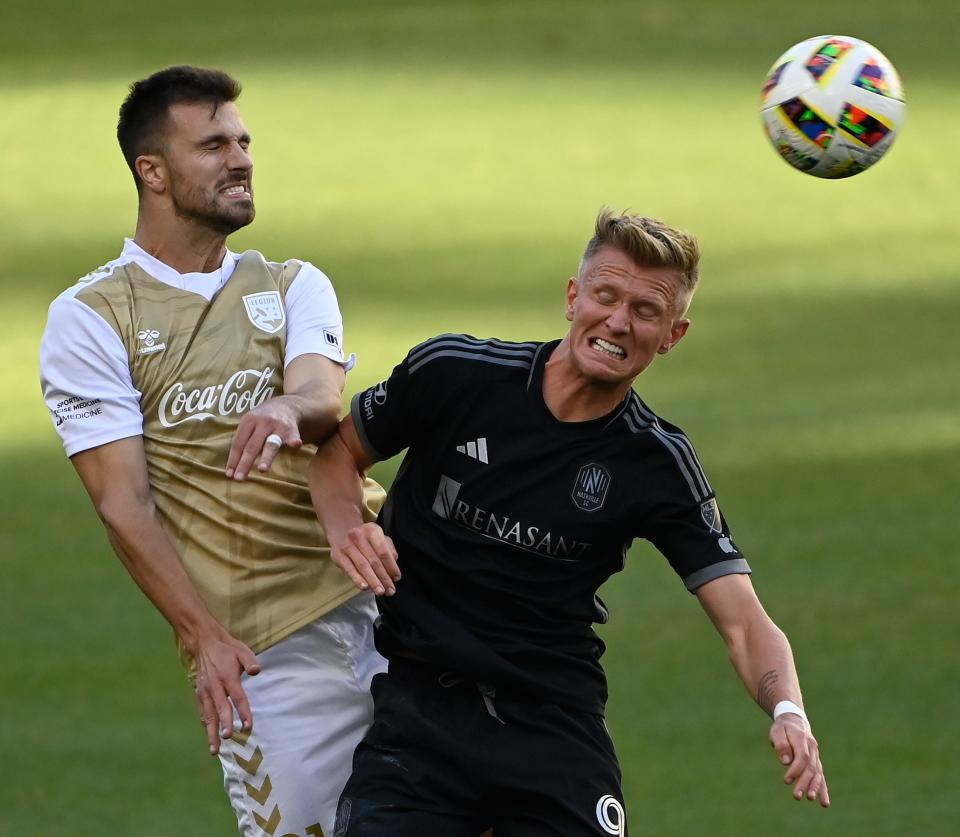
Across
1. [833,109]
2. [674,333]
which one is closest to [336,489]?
[674,333]

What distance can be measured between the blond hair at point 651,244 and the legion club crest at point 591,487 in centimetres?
54

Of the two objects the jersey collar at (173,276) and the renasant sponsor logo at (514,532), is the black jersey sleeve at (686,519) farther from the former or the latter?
the jersey collar at (173,276)

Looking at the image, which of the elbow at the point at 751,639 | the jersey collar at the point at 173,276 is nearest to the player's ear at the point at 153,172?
the jersey collar at the point at 173,276

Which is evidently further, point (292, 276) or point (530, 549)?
point (292, 276)

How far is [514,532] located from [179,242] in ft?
4.89

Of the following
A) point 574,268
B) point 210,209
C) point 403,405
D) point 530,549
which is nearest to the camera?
point 530,549

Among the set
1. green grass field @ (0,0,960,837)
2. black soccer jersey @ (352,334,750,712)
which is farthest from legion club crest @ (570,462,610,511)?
green grass field @ (0,0,960,837)

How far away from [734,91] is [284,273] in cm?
2187

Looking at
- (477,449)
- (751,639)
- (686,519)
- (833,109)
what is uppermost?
(833,109)

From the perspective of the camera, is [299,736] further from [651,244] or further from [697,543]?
[651,244]

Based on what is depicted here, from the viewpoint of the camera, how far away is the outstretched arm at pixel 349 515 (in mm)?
5418

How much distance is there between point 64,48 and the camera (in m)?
30.0

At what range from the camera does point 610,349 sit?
18.6ft

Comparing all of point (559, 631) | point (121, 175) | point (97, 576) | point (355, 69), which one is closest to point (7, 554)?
point (97, 576)
